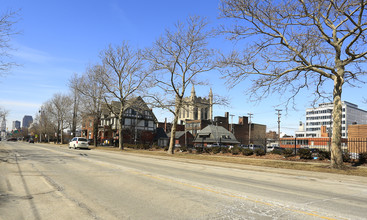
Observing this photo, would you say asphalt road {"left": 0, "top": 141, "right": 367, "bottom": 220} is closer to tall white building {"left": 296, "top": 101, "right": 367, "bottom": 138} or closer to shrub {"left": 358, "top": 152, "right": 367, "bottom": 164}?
shrub {"left": 358, "top": 152, "right": 367, "bottom": 164}

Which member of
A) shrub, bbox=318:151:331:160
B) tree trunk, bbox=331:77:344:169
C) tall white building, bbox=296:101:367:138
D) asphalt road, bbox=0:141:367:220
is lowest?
asphalt road, bbox=0:141:367:220

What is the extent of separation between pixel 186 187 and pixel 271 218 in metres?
3.63

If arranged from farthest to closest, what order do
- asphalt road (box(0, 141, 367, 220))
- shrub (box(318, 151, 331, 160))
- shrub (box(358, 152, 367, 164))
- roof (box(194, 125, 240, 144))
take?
roof (box(194, 125, 240, 144)), shrub (box(318, 151, 331, 160)), shrub (box(358, 152, 367, 164)), asphalt road (box(0, 141, 367, 220))

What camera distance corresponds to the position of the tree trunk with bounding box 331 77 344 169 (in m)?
15.2

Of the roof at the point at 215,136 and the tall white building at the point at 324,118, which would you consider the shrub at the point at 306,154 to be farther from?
the tall white building at the point at 324,118

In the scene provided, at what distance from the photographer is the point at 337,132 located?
15.3 meters

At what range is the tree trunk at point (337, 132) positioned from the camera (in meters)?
15.2

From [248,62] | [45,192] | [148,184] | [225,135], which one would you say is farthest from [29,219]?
[225,135]

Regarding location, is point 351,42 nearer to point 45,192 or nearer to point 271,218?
point 271,218

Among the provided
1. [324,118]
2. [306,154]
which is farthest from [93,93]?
[324,118]

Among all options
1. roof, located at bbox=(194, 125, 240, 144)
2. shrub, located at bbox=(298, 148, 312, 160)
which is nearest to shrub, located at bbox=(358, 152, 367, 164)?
shrub, located at bbox=(298, 148, 312, 160)

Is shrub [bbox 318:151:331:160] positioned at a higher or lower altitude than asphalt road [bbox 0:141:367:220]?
higher

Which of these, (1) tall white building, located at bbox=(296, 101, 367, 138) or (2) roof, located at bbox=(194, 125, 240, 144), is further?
(1) tall white building, located at bbox=(296, 101, 367, 138)

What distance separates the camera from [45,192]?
7832mm
